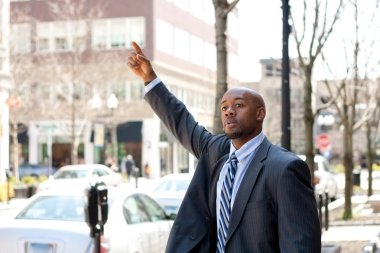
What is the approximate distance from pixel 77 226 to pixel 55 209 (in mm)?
903

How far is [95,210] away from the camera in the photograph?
297 inches

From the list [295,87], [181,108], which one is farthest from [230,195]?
[295,87]

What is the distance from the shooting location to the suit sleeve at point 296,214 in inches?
128

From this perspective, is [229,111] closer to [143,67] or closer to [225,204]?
[225,204]

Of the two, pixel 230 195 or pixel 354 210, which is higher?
pixel 230 195

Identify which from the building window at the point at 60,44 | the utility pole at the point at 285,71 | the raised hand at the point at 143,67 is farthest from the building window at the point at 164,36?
the raised hand at the point at 143,67

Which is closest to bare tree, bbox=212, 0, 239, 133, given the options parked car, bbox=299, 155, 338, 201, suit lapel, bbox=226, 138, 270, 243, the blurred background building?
suit lapel, bbox=226, 138, 270, 243

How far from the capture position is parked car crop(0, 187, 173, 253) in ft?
26.9

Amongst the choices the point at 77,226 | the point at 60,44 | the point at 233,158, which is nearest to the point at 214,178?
the point at 233,158

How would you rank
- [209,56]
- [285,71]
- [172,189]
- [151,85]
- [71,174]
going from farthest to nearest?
[209,56]
[71,174]
[172,189]
[285,71]
[151,85]

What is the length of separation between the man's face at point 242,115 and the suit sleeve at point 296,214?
268 mm

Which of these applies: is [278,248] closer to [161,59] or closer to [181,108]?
[181,108]

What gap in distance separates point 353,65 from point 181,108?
17752 mm

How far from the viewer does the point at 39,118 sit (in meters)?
56.6
